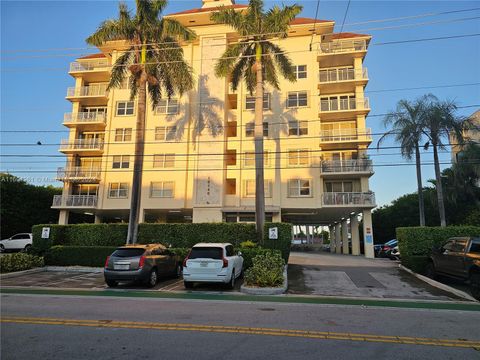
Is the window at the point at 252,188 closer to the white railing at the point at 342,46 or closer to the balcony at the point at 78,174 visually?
the white railing at the point at 342,46

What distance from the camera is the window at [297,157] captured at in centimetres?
3234

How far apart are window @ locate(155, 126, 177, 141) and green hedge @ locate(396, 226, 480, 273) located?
22722mm

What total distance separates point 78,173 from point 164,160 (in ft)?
28.9

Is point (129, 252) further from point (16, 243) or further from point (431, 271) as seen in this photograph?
point (16, 243)

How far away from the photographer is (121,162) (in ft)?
115

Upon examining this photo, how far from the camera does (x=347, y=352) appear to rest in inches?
223

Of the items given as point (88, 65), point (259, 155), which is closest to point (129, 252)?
point (259, 155)

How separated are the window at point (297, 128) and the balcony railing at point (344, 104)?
2.25m

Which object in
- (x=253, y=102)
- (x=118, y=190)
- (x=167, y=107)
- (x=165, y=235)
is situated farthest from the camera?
(x=167, y=107)

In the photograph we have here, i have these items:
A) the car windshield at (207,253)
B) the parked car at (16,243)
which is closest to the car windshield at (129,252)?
the car windshield at (207,253)

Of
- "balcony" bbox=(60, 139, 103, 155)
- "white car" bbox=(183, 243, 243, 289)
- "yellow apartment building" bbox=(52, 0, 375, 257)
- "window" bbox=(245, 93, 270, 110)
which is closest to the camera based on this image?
"white car" bbox=(183, 243, 243, 289)

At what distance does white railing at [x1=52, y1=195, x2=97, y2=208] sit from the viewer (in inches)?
1345

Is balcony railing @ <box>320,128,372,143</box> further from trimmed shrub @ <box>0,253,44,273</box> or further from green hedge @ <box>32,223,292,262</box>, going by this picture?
trimmed shrub @ <box>0,253,44,273</box>

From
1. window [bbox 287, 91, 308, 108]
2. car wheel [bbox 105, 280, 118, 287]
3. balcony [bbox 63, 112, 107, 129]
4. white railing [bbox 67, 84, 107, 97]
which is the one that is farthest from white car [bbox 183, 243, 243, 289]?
white railing [bbox 67, 84, 107, 97]
